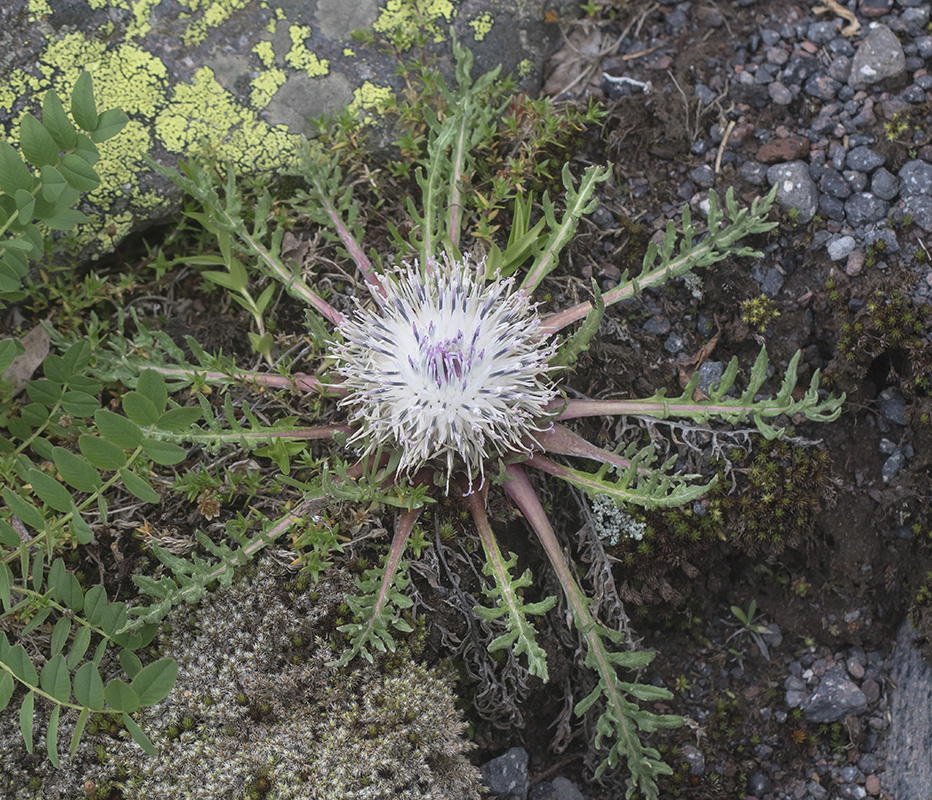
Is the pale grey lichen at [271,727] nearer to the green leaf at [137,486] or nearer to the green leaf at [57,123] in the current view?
the green leaf at [137,486]

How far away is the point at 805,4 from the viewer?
3977mm

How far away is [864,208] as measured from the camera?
356cm

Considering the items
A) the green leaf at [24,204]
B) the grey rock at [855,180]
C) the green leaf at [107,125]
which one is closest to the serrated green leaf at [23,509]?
the green leaf at [24,204]

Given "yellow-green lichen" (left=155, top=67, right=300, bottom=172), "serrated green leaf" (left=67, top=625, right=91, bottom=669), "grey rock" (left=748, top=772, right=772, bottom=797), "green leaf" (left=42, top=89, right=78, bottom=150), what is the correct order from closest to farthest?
"serrated green leaf" (left=67, top=625, right=91, bottom=669), "green leaf" (left=42, top=89, right=78, bottom=150), "grey rock" (left=748, top=772, right=772, bottom=797), "yellow-green lichen" (left=155, top=67, right=300, bottom=172)

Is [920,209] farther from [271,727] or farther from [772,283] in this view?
[271,727]

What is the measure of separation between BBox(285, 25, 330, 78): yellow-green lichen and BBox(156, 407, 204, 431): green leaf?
193 centimetres

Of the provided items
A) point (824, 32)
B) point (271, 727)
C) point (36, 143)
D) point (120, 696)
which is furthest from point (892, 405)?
point (36, 143)

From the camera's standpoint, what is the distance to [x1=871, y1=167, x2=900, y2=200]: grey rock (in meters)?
3.54

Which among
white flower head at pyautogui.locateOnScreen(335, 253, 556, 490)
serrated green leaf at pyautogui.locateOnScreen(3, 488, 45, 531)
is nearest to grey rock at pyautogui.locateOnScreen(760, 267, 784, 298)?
white flower head at pyautogui.locateOnScreen(335, 253, 556, 490)

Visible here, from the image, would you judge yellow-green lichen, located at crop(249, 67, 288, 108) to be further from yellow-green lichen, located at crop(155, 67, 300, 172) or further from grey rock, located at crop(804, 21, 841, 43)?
grey rock, located at crop(804, 21, 841, 43)

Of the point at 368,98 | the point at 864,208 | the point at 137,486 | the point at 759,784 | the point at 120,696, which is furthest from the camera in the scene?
the point at 368,98

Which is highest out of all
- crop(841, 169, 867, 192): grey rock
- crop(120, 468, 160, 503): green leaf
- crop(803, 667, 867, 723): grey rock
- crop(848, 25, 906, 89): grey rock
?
crop(120, 468, 160, 503): green leaf

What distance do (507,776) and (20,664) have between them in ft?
5.91

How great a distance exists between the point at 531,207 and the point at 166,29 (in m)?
1.83
